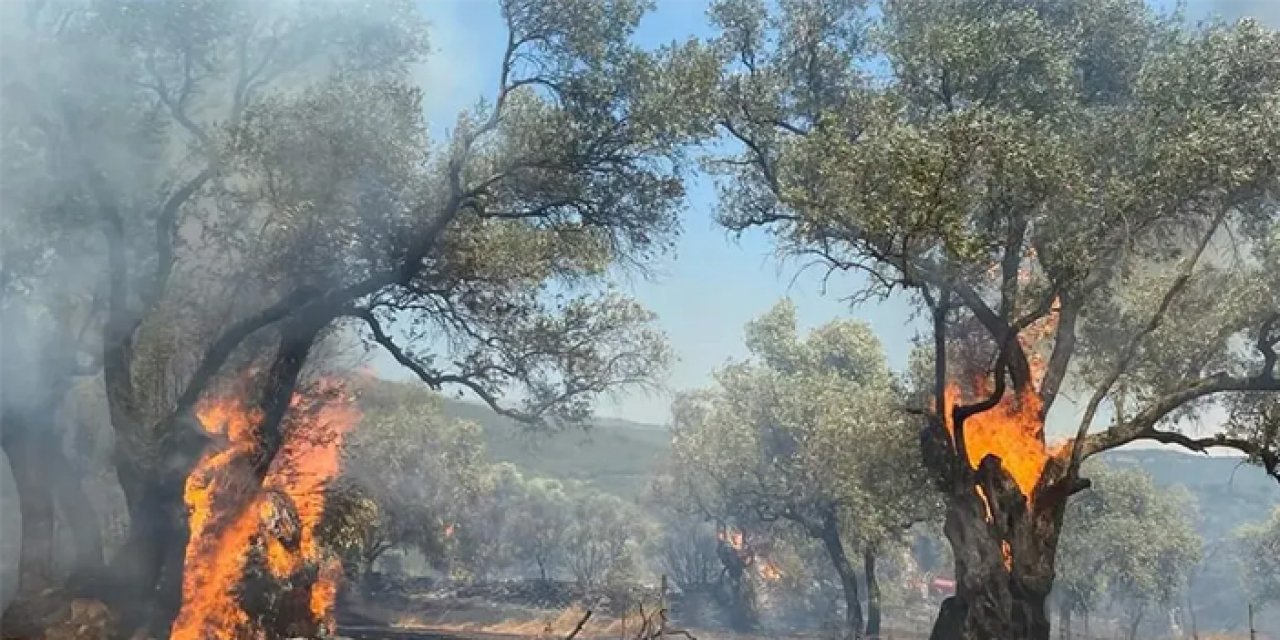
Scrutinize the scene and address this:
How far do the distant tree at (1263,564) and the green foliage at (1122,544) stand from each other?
6.11 m

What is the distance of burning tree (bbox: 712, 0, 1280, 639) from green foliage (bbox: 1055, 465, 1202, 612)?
40875 millimetres

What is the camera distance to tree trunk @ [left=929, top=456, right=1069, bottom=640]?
71.3 ft

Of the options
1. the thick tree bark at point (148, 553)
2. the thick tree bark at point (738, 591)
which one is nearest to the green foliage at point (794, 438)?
the thick tree bark at point (738, 591)

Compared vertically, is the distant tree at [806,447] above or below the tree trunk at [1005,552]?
above

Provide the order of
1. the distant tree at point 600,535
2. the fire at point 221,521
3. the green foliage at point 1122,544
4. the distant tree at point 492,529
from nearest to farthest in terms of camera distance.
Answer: the fire at point 221,521, the green foliage at point 1122,544, the distant tree at point 492,529, the distant tree at point 600,535

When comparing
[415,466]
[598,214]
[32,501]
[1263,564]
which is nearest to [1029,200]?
[598,214]

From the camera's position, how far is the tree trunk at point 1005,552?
2172 cm

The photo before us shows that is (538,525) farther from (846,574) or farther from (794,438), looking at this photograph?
(846,574)

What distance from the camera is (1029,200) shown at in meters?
20.2

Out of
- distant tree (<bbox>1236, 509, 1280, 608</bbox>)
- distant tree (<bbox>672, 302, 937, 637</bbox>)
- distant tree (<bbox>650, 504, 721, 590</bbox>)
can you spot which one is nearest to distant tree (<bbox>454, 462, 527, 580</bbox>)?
distant tree (<bbox>650, 504, 721, 590</bbox>)

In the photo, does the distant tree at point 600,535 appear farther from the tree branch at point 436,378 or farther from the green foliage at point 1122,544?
the tree branch at point 436,378

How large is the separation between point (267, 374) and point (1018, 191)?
19.7 metres

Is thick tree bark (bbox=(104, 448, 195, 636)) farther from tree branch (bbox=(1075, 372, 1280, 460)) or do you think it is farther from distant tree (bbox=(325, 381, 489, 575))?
distant tree (bbox=(325, 381, 489, 575))

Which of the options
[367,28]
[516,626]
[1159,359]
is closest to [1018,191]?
[1159,359]
